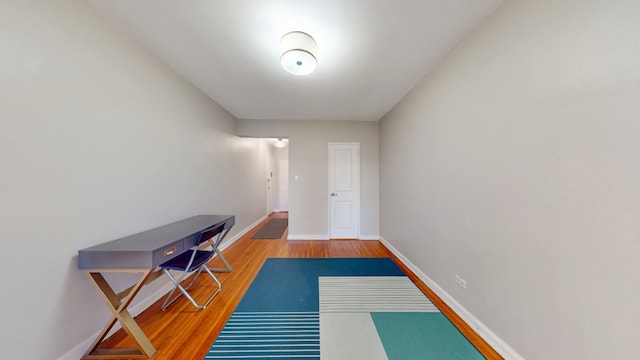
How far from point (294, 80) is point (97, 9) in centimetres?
167

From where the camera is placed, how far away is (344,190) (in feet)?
13.7

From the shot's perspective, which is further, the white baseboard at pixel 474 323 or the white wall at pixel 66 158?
the white baseboard at pixel 474 323

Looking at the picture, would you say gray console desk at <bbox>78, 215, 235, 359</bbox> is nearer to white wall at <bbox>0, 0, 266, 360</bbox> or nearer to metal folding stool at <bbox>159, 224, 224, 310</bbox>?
white wall at <bbox>0, 0, 266, 360</bbox>

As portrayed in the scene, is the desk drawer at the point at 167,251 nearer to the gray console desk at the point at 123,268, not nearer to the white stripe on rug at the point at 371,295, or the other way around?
the gray console desk at the point at 123,268

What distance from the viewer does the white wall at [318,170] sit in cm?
413

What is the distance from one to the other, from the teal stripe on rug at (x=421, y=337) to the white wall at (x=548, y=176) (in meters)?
0.27

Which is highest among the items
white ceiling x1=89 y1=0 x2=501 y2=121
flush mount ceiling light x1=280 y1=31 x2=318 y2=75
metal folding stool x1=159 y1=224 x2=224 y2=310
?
white ceiling x1=89 y1=0 x2=501 y2=121

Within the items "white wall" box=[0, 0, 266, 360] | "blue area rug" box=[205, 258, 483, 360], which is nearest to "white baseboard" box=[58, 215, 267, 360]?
"white wall" box=[0, 0, 266, 360]

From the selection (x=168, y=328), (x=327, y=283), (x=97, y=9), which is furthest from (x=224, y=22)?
(x=327, y=283)

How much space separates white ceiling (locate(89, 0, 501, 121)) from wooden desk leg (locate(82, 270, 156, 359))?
1.93 metres

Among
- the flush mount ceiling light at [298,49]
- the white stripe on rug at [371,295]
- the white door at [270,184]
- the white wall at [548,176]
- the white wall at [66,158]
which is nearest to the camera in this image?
the white wall at [548,176]

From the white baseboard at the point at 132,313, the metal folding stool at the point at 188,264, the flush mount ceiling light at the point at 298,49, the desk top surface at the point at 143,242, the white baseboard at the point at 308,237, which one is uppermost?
the flush mount ceiling light at the point at 298,49

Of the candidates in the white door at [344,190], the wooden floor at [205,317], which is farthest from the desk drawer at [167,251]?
the white door at [344,190]

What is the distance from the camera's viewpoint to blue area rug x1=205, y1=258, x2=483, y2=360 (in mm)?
1472
